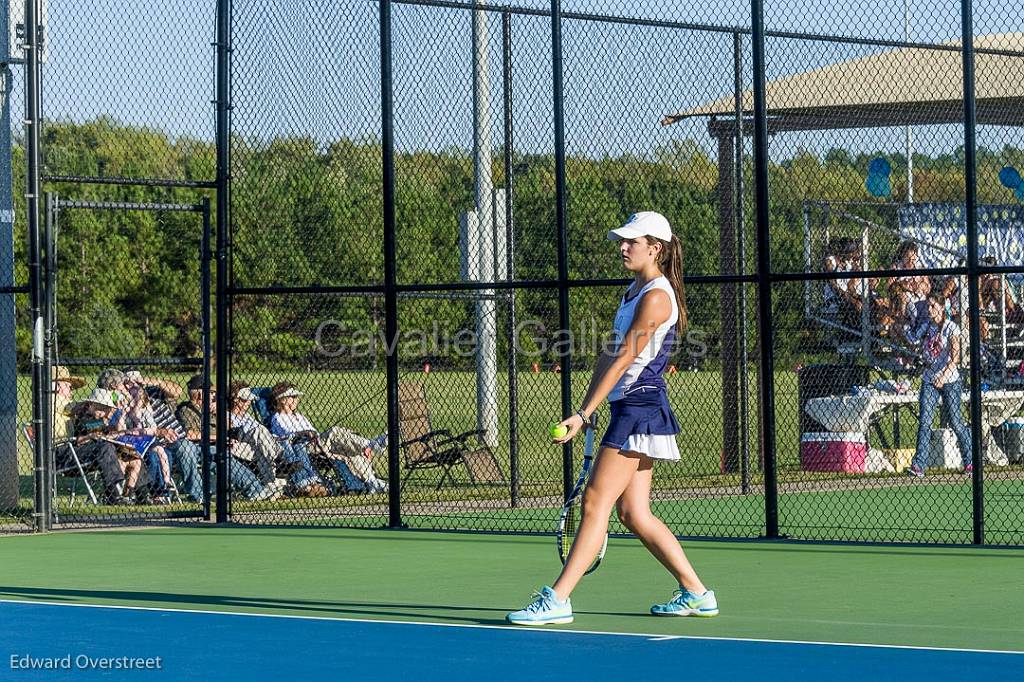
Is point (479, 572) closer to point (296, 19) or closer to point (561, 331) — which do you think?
point (561, 331)

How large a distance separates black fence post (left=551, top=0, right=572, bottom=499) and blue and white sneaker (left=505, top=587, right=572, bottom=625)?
423 cm

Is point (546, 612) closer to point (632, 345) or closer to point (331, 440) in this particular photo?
point (632, 345)

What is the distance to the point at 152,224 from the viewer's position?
120ft

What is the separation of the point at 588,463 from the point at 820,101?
7.67 meters

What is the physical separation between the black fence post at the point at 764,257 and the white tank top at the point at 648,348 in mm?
3542

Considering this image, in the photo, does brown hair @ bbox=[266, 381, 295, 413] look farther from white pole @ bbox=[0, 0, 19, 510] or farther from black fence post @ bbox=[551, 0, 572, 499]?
black fence post @ bbox=[551, 0, 572, 499]

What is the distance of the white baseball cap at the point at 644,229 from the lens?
8.50 m

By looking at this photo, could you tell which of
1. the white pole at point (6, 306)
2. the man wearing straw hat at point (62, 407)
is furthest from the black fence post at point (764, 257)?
the man wearing straw hat at point (62, 407)

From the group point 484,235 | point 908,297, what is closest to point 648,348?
point 484,235

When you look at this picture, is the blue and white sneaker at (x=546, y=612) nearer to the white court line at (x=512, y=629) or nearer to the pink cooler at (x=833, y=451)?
the white court line at (x=512, y=629)

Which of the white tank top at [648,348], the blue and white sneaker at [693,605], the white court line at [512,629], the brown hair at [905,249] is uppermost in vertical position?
the brown hair at [905,249]

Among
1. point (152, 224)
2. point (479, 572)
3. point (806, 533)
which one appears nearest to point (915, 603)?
point (479, 572)

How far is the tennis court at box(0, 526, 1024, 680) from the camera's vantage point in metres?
7.48
